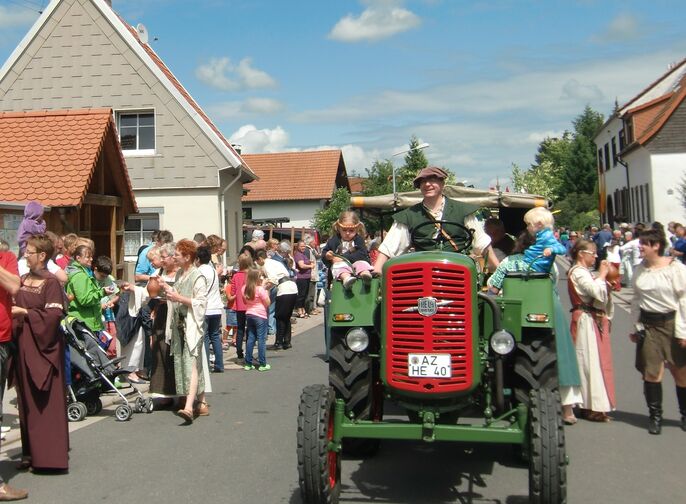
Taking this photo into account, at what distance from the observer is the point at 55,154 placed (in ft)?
48.3

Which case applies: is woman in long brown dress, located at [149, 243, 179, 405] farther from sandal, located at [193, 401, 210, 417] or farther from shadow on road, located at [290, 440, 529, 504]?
shadow on road, located at [290, 440, 529, 504]

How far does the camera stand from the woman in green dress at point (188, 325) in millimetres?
9000

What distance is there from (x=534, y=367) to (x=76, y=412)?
16.5 feet

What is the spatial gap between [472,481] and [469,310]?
173 centimetres

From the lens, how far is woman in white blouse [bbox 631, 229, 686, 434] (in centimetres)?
823

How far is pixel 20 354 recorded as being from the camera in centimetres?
685

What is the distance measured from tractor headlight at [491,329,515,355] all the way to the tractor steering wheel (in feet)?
3.52

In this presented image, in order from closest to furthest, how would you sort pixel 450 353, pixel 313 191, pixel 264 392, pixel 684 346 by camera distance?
pixel 450 353
pixel 684 346
pixel 264 392
pixel 313 191

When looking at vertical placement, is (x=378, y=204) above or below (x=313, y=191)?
below

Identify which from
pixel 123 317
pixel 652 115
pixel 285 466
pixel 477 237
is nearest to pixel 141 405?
pixel 123 317

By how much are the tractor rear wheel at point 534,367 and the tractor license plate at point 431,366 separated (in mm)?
1072

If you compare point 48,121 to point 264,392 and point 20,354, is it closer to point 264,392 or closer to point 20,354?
point 264,392

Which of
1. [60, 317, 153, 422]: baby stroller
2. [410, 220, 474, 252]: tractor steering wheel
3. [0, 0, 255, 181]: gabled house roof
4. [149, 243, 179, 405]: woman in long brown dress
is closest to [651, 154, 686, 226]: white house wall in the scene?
[0, 0, 255, 181]: gabled house roof

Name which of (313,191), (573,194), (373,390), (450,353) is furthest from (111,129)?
(573,194)
